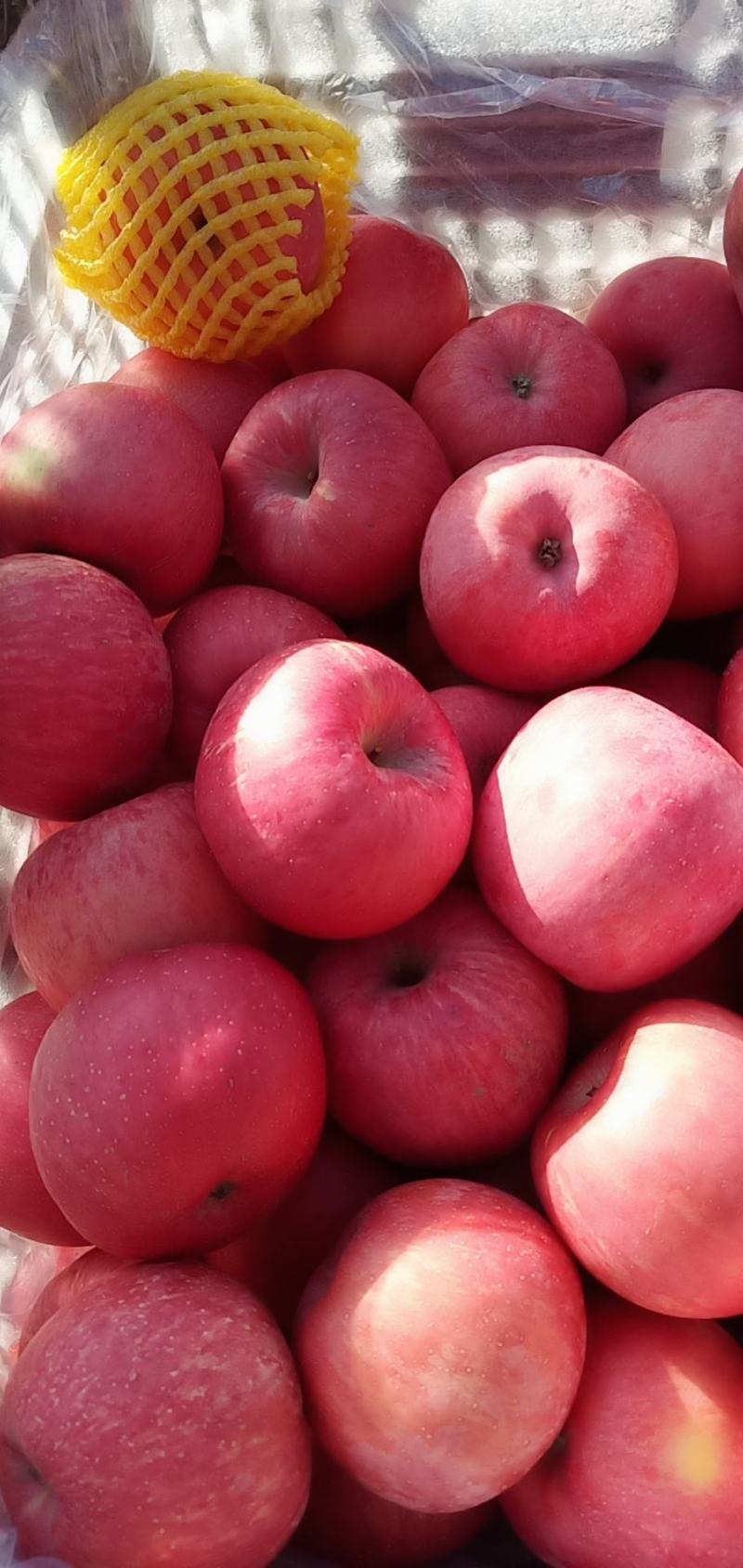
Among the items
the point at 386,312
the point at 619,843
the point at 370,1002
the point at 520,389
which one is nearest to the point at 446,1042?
the point at 370,1002

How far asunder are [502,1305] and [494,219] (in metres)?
1.20

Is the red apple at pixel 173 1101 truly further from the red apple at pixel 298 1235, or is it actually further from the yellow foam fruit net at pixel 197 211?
the yellow foam fruit net at pixel 197 211

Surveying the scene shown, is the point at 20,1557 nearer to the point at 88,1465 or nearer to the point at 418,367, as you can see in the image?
the point at 88,1465

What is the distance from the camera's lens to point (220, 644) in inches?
36.0

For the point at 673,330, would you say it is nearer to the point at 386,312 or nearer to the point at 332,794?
the point at 386,312

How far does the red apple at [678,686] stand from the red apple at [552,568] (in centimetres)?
8

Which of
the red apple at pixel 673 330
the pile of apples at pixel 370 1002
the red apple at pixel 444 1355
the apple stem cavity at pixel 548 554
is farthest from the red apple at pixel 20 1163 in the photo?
the red apple at pixel 673 330

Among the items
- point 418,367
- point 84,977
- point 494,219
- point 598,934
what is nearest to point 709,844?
point 598,934

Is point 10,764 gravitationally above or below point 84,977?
above

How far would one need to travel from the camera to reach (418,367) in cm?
118

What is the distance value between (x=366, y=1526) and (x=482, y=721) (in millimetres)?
528

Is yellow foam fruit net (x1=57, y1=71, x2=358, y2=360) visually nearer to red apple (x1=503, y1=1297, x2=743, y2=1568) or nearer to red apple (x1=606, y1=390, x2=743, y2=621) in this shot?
red apple (x1=606, y1=390, x2=743, y2=621)

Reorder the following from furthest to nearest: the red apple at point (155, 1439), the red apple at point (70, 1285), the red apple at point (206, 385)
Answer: the red apple at point (206, 385) < the red apple at point (70, 1285) < the red apple at point (155, 1439)

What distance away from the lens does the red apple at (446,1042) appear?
30.0 inches
